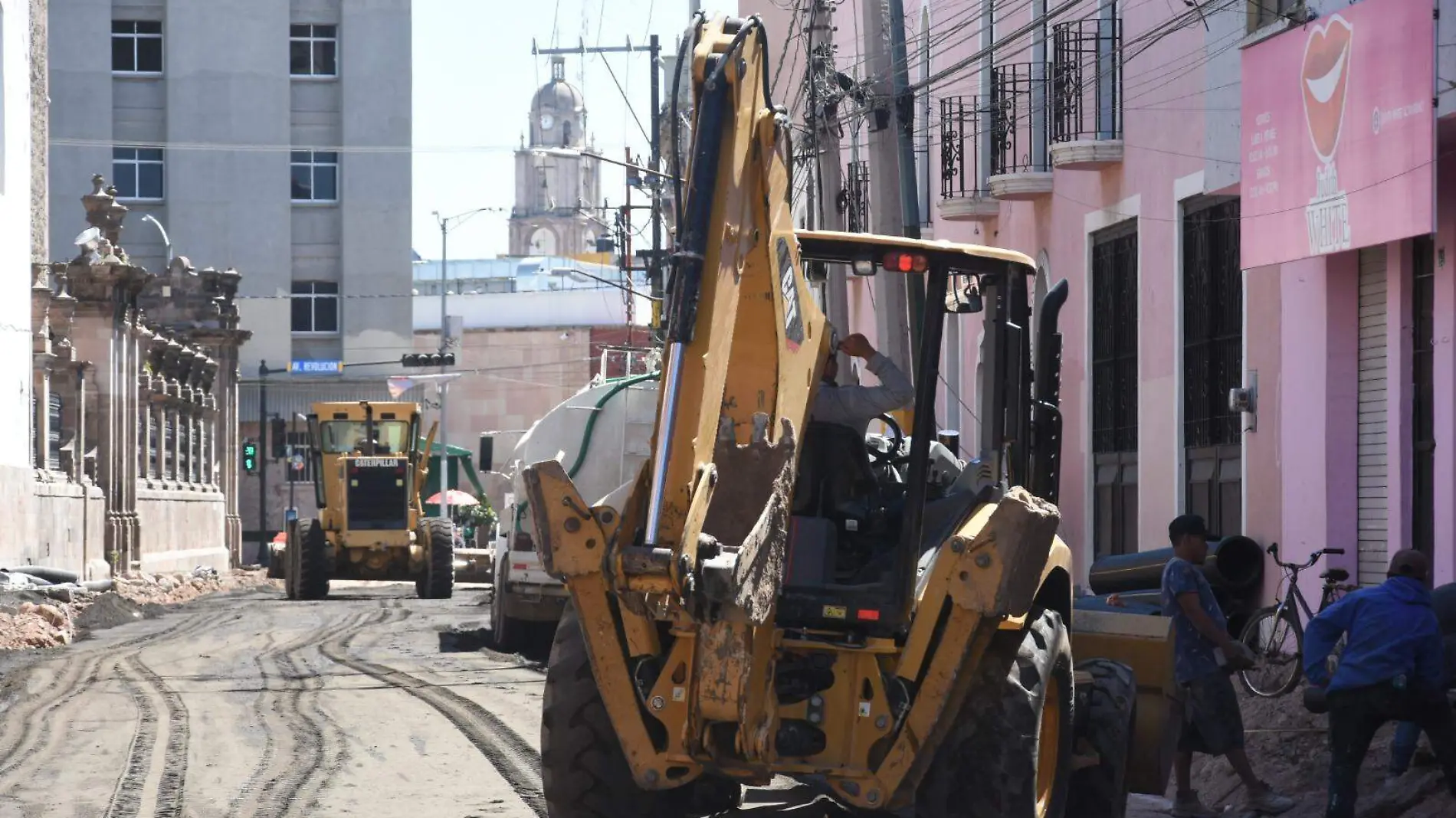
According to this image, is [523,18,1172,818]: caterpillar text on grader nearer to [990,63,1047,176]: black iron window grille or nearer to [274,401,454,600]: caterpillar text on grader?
[990,63,1047,176]: black iron window grille

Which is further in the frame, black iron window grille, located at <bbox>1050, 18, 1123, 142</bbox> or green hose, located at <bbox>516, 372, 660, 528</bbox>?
black iron window grille, located at <bbox>1050, 18, 1123, 142</bbox>

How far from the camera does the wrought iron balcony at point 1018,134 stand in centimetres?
2439

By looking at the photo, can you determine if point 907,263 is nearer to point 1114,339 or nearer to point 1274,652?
point 1274,652

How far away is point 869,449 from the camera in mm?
9156

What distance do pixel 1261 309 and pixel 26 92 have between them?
23769 mm

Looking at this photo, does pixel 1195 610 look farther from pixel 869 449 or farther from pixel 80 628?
pixel 80 628

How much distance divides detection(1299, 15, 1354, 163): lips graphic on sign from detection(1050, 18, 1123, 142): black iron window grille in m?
5.77

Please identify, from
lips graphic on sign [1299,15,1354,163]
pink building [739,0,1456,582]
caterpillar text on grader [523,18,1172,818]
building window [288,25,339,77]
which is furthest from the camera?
building window [288,25,339,77]

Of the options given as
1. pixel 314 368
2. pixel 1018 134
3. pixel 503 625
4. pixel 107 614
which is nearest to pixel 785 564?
pixel 503 625

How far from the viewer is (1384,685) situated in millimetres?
10758

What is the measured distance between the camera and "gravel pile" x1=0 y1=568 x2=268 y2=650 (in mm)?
24453

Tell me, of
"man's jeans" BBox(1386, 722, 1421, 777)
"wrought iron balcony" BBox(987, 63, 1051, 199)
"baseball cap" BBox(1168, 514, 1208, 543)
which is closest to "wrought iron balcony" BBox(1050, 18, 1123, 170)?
"wrought iron balcony" BBox(987, 63, 1051, 199)

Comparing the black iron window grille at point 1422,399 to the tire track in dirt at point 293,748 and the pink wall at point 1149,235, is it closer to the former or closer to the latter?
the pink wall at point 1149,235

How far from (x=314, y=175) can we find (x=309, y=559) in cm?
3171
